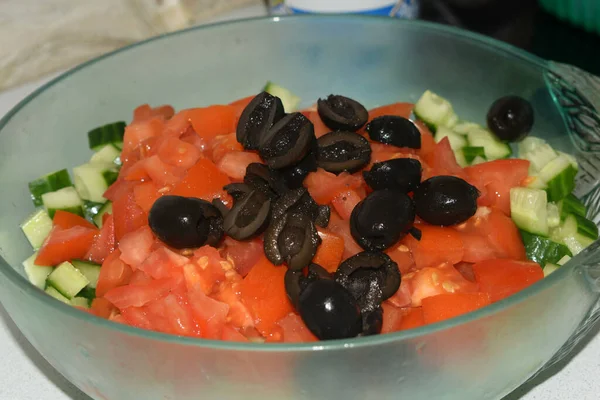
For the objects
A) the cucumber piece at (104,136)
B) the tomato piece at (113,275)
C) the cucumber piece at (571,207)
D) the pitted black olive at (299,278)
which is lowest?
the cucumber piece at (571,207)

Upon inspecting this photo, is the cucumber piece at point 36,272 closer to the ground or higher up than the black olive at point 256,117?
closer to the ground

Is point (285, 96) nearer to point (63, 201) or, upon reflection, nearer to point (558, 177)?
point (63, 201)

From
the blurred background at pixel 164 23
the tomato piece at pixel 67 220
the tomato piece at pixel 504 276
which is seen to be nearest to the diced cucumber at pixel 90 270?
the tomato piece at pixel 67 220

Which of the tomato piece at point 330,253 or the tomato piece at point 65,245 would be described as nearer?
the tomato piece at point 330,253

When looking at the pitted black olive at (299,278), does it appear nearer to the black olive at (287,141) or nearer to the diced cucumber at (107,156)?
the black olive at (287,141)

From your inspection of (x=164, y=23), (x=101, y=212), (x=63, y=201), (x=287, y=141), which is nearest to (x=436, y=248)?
(x=287, y=141)

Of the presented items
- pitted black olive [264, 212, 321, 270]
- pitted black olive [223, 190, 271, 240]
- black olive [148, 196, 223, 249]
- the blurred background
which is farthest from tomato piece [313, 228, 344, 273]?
the blurred background

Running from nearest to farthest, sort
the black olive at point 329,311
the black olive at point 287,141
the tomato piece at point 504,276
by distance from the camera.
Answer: the black olive at point 329,311, the tomato piece at point 504,276, the black olive at point 287,141

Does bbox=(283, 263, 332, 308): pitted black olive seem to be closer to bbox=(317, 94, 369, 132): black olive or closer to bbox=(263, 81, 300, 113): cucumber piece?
bbox=(317, 94, 369, 132): black olive
